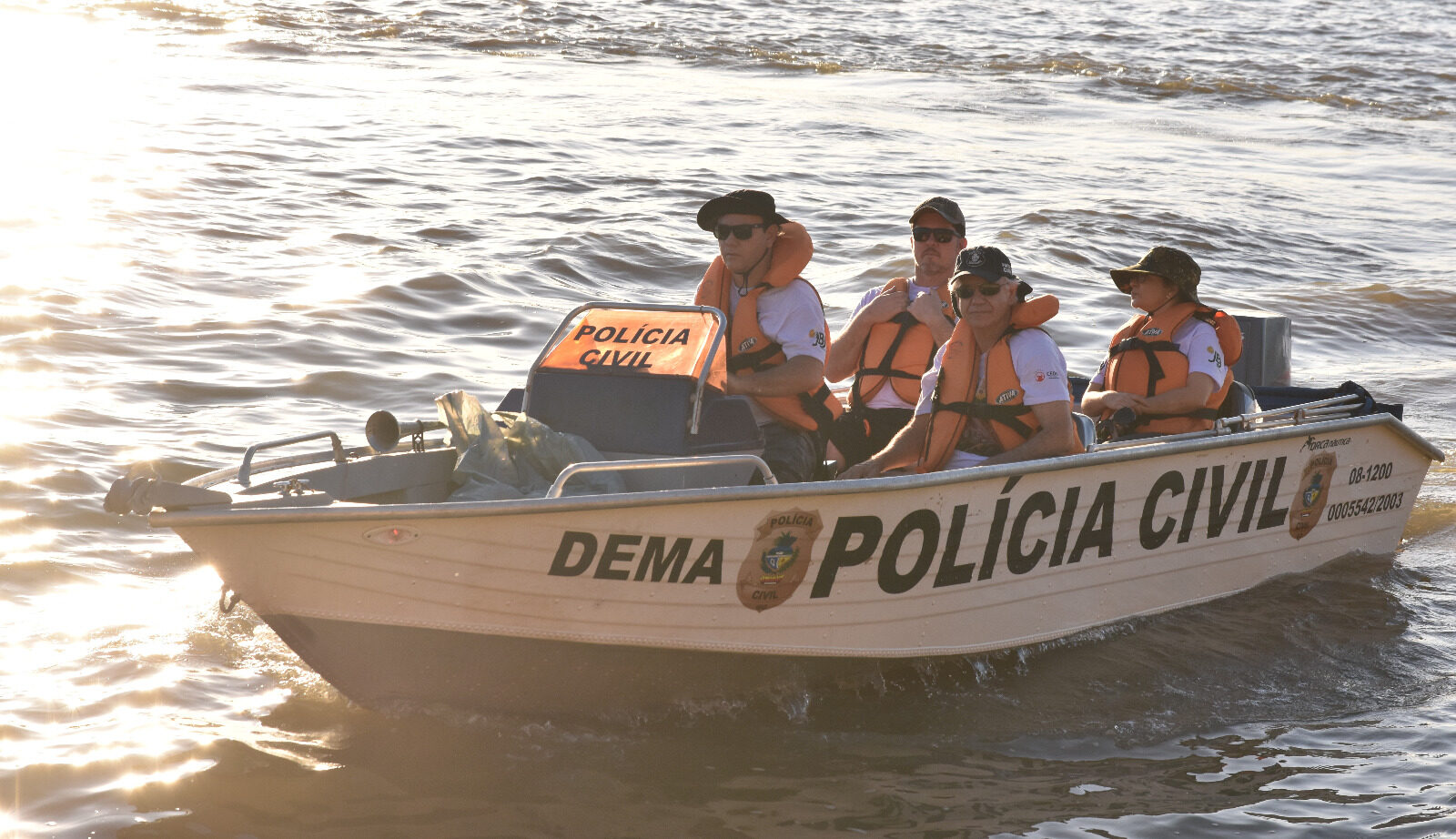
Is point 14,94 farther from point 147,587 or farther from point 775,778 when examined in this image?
point 775,778

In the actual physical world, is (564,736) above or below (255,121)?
below

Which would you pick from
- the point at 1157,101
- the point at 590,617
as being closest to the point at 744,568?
the point at 590,617

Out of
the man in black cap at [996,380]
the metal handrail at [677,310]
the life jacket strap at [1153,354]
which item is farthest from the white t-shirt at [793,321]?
the life jacket strap at [1153,354]

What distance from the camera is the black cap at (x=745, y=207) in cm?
567

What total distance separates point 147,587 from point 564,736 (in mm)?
2246

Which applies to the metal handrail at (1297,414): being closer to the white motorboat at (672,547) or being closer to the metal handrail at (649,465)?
the white motorboat at (672,547)

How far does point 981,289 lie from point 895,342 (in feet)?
3.53

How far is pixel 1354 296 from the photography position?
43.0ft

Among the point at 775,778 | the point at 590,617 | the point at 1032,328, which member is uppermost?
the point at 1032,328

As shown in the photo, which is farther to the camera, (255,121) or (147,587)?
(255,121)

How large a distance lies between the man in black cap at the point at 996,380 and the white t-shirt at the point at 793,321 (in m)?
0.52

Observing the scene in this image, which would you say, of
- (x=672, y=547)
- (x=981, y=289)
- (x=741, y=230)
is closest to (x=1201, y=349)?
(x=981, y=289)

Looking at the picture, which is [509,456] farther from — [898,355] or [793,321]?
[898,355]

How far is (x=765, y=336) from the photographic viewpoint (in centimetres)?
583
